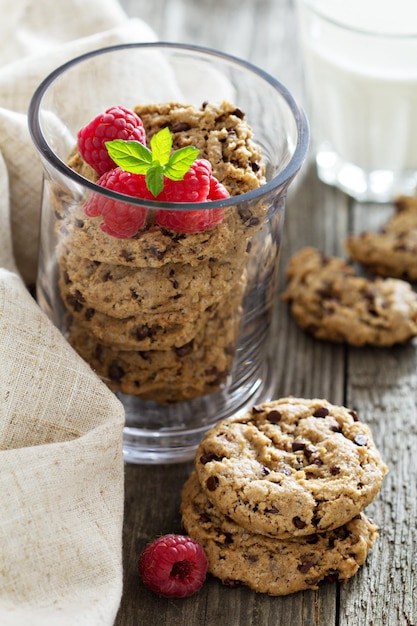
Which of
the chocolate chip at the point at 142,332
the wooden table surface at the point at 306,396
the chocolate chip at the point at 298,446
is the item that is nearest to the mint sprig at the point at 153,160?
the chocolate chip at the point at 142,332

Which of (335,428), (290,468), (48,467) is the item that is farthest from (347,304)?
(48,467)

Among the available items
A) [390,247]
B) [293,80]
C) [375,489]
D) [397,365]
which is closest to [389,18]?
[293,80]

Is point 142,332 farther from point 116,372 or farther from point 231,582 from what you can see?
point 231,582

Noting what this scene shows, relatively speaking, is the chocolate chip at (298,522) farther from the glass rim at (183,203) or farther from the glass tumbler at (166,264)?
the glass rim at (183,203)

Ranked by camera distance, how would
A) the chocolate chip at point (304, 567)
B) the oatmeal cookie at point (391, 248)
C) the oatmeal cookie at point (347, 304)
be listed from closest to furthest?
the chocolate chip at point (304, 567) < the oatmeal cookie at point (347, 304) < the oatmeal cookie at point (391, 248)

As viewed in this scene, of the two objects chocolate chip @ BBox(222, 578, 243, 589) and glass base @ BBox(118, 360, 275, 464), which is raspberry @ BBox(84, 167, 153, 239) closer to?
glass base @ BBox(118, 360, 275, 464)

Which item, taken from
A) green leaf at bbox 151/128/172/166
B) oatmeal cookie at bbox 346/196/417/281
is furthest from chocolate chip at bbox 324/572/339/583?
oatmeal cookie at bbox 346/196/417/281

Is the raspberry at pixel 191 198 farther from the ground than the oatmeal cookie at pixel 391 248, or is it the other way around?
the raspberry at pixel 191 198
